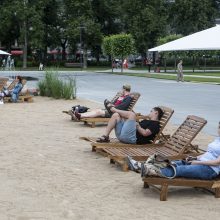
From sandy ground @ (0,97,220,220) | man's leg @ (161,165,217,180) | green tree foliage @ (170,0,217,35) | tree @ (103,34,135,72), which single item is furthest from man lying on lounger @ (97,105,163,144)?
green tree foliage @ (170,0,217,35)

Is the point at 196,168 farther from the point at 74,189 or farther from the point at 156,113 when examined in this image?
the point at 156,113

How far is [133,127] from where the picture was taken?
9359mm

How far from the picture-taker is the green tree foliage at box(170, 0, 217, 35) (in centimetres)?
7081

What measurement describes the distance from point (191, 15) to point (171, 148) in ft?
212

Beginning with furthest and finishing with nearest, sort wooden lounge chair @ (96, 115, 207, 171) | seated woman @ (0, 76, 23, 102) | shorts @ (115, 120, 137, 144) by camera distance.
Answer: seated woman @ (0, 76, 23, 102) → shorts @ (115, 120, 137, 144) → wooden lounge chair @ (96, 115, 207, 171)

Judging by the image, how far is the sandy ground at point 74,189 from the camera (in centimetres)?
618

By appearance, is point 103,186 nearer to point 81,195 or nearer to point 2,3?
point 81,195

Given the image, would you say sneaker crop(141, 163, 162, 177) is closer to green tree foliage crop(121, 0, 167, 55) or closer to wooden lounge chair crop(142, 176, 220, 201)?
wooden lounge chair crop(142, 176, 220, 201)

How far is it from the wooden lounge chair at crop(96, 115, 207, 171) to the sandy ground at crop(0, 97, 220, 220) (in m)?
0.23

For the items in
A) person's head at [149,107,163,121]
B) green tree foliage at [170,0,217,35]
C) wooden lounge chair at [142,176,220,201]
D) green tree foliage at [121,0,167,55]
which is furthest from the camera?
green tree foliage at [170,0,217,35]

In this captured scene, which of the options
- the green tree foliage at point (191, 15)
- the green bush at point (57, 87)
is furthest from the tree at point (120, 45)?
the green bush at point (57, 87)

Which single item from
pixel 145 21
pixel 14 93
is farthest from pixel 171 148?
pixel 145 21

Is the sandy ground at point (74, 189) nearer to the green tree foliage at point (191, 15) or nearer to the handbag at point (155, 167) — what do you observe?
the handbag at point (155, 167)

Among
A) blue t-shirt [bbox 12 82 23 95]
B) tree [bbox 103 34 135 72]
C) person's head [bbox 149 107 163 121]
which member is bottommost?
blue t-shirt [bbox 12 82 23 95]
